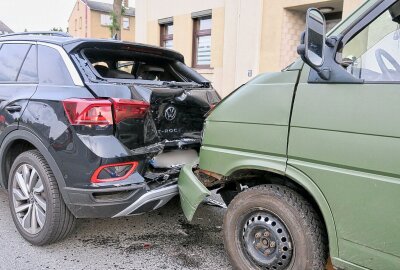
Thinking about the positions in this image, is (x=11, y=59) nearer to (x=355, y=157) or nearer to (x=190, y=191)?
(x=190, y=191)

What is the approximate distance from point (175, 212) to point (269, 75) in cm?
221

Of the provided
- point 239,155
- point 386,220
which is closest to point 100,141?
point 239,155

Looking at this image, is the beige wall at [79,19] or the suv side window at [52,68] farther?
the beige wall at [79,19]

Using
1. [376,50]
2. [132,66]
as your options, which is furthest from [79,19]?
[376,50]

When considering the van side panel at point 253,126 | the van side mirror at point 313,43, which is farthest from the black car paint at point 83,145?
the van side mirror at point 313,43

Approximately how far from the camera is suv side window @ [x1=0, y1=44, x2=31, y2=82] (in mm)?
3714

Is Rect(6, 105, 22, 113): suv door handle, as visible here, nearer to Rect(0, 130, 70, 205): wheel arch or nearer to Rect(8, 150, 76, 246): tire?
Rect(0, 130, 70, 205): wheel arch

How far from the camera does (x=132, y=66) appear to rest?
175 inches

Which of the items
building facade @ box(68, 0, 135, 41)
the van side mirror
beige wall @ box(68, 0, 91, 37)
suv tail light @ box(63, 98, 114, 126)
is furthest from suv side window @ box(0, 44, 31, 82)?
beige wall @ box(68, 0, 91, 37)

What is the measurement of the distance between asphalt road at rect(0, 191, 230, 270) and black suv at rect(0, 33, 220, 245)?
17cm

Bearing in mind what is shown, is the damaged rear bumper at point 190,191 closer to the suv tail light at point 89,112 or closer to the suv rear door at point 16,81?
the suv tail light at point 89,112

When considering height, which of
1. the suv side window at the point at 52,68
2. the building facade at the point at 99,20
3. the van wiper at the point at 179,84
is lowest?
the van wiper at the point at 179,84

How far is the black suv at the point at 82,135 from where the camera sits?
2953mm

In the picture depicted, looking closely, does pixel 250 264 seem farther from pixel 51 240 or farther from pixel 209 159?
pixel 51 240
